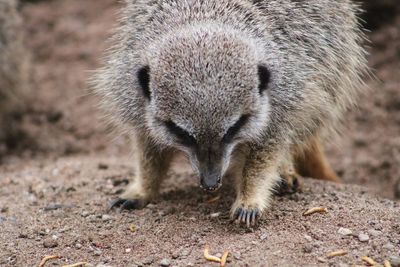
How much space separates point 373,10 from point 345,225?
453 cm

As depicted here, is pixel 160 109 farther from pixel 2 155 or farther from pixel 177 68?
pixel 2 155

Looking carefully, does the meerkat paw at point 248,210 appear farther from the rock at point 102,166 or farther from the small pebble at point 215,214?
the rock at point 102,166

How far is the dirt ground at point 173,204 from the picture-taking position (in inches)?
140

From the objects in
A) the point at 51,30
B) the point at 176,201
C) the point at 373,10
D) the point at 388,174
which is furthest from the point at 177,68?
the point at 51,30

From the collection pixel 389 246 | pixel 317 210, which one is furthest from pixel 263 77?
pixel 389 246

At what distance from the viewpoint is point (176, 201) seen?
14.8 ft

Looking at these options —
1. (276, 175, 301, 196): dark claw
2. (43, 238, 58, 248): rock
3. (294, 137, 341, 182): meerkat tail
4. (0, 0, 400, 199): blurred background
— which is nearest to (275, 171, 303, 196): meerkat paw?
(276, 175, 301, 196): dark claw

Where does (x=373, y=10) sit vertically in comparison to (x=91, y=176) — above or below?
above

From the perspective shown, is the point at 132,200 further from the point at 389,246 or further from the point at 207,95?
the point at 389,246

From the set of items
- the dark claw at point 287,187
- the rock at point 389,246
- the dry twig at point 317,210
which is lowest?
the dark claw at point 287,187

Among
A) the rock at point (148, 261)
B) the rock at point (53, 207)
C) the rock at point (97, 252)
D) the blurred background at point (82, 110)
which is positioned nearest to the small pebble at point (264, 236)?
the rock at point (148, 261)

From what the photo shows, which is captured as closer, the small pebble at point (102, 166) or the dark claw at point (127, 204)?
the dark claw at point (127, 204)

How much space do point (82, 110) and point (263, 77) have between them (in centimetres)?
411

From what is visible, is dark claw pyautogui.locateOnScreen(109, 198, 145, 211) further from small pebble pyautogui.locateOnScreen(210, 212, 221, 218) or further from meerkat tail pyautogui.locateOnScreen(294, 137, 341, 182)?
meerkat tail pyautogui.locateOnScreen(294, 137, 341, 182)
